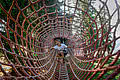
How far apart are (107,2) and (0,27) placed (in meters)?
0.88

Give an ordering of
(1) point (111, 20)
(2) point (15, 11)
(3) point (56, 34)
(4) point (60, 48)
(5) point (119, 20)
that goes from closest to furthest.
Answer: (5) point (119, 20) < (1) point (111, 20) < (2) point (15, 11) < (4) point (60, 48) < (3) point (56, 34)

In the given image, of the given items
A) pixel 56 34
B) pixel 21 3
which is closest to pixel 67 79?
pixel 21 3

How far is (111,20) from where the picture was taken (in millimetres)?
443

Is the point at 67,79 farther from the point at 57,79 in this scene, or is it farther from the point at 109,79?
the point at 109,79

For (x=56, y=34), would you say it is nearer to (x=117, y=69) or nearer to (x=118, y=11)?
(x=118, y=11)

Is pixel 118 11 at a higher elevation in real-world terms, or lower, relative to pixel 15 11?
lower

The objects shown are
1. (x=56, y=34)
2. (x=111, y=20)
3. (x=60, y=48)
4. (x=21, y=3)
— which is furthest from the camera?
(x=56, y=34)

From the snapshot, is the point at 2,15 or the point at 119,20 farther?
the point at 2,15

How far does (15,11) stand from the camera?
3.22ft

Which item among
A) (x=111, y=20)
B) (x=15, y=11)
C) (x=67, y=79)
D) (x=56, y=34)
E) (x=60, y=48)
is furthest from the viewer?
(x=56, y=34)

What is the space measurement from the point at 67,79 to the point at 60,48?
34.3 inches

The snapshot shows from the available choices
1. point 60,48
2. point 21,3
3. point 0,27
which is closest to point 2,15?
point 0,27

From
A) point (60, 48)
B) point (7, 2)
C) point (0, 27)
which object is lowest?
point (60, 48)

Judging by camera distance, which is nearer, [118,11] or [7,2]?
[118,11]
